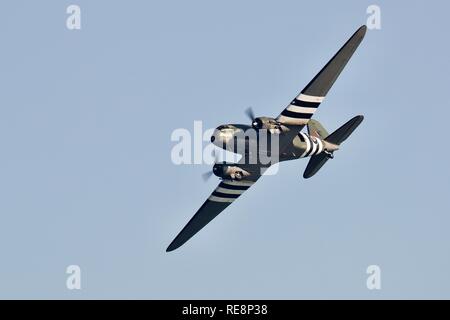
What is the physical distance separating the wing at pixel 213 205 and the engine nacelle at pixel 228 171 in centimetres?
155

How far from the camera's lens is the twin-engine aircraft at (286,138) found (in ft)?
184

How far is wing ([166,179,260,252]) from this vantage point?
207 feet

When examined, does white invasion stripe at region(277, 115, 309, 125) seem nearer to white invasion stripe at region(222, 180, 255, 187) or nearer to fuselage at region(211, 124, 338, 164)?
fuselage at region(211, 124, 338, 164)

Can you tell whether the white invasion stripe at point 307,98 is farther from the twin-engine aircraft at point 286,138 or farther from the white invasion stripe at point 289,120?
the white invasion stripe at point 289,120

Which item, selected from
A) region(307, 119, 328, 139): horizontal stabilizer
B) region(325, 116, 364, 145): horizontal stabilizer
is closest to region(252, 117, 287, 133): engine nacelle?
region(325, 116, 364, 145): horizontal stabilizer

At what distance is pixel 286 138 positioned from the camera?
189 ft

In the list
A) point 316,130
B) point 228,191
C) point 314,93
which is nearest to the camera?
point 314,93

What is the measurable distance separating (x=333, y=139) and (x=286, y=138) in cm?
543

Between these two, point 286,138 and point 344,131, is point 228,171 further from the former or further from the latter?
point 344,131

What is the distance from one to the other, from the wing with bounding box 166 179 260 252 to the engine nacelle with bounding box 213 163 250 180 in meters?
1.55

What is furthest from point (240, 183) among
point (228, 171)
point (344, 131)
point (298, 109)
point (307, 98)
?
point (307, 98)

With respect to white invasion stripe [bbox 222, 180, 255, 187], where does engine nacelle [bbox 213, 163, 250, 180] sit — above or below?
above
